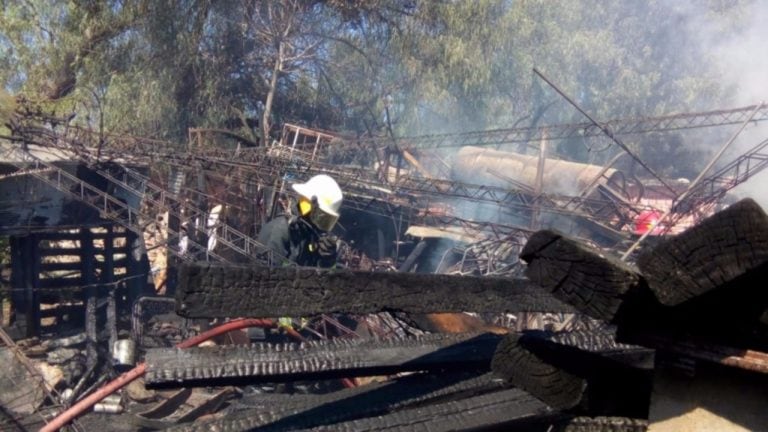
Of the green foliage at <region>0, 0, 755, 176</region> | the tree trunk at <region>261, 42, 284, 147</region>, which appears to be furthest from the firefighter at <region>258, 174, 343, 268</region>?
the tree trunk at <region>261, 42, 284, 147</region>

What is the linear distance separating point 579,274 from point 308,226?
454 centimetres

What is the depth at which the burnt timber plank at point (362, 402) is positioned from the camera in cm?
215

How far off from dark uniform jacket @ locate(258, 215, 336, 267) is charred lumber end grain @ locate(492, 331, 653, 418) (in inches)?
154

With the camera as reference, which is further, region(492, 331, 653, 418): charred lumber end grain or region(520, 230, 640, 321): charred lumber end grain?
region(492, 331, 653, 418): charred lumber end grain

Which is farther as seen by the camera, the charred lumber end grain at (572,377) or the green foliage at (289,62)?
the green foliage at (289,62)

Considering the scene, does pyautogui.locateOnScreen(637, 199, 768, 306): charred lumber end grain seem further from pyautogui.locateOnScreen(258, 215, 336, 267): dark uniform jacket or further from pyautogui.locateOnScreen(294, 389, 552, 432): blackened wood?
pyautogui.locateOnScreen(258, 215, 336, 267): dark uniform jacket

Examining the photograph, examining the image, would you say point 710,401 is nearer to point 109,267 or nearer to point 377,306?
point 377,306

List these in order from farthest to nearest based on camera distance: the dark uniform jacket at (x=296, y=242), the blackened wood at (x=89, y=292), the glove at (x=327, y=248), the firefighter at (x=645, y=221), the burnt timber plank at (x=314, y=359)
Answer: the firefighter at (x=645, y=221)
the blackened wood at (x=89, y=292)
the glove at (x=327, y=248)
the dark uniform jacket at (x=296, y=242)
the burnt timber plank at (x=314, y=359)

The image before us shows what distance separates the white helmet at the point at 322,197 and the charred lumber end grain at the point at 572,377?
12.6 ft

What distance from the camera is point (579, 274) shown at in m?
1.30

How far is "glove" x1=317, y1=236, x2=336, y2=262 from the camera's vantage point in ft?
19.2

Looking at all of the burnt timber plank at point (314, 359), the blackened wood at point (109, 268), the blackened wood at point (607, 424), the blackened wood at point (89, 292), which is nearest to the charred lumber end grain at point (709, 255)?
the blackened wood at point (607, 424)

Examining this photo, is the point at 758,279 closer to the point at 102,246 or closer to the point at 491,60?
the point at 102,246

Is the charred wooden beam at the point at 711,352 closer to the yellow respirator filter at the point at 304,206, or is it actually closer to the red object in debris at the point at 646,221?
the yellow respirator filter at the point at 304,206
